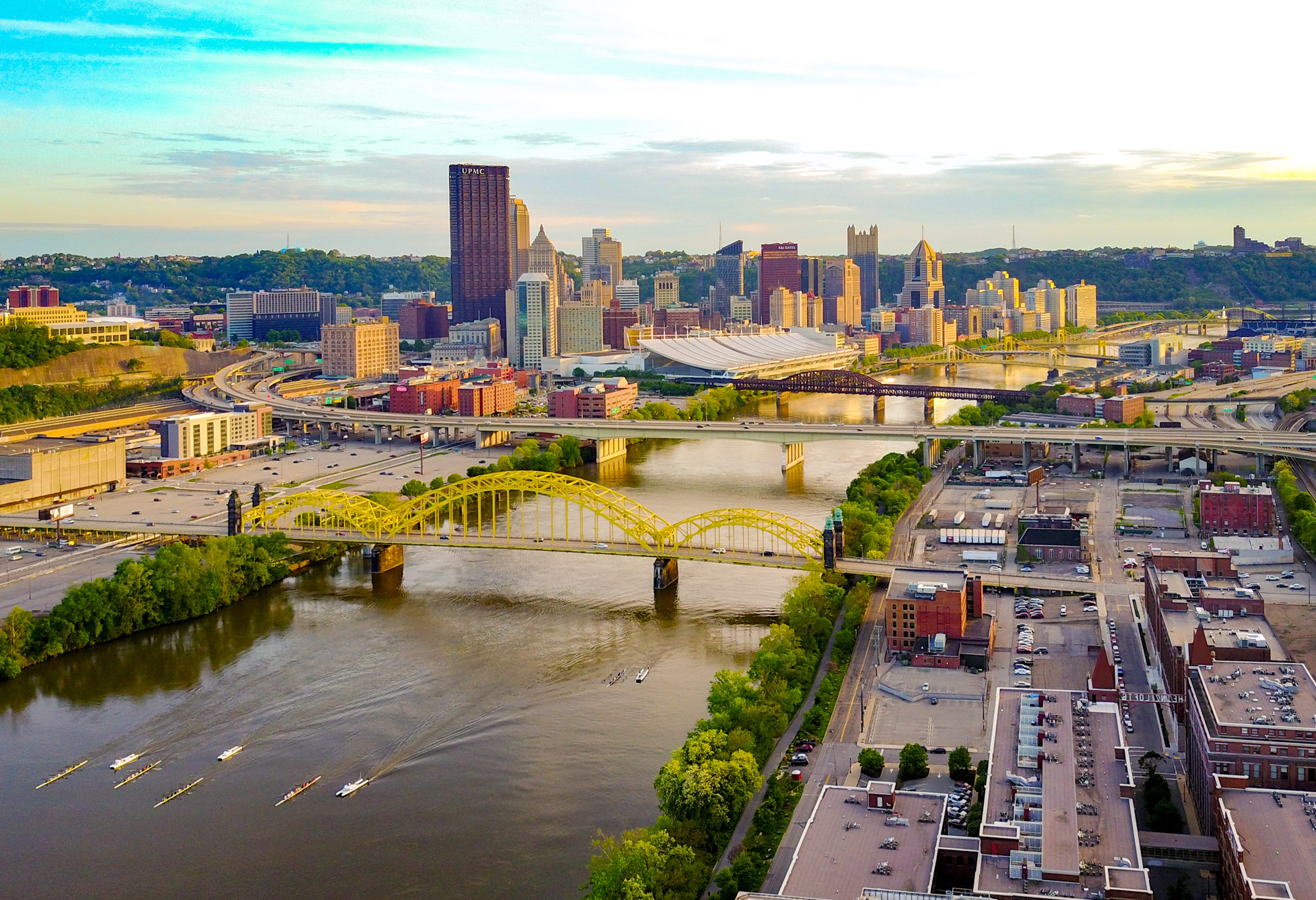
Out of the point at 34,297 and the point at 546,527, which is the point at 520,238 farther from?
the point at 546,527

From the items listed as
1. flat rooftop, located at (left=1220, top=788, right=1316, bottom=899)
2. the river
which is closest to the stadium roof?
the river

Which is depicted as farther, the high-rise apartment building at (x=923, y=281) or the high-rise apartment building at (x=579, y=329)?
the high-rise apartment building at (x=923, y=281)

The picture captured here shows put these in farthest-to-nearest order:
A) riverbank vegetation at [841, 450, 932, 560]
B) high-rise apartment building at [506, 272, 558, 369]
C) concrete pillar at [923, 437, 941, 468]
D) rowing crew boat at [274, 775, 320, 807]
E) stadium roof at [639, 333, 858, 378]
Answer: high-rise apartment building at [506, 272, 558, 369]
stadium roof at [639, 333, 858, 378]
concrete pillar at [923, 437, 941, 468]
riverbank vegetation at [841, 450, 932, 560]
rowing crew boat at [274, 775, 320, 807]

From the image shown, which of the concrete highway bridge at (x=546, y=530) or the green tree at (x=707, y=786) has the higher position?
the concrete highway bridge at (x=546, y=530)

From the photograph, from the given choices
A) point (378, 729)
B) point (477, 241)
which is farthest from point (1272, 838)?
point (477, 241)

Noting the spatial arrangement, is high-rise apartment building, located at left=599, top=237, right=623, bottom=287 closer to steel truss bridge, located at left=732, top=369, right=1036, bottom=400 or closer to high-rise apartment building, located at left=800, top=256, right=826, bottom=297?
high-rise apartment building, located at left=800, top=256, right=826, bottom=297

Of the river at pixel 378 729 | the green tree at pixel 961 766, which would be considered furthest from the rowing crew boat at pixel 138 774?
the green tree at pixel 961 766

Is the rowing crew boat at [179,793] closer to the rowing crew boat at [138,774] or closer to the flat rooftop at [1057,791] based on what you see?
the rowing crew boat at [138,774]
